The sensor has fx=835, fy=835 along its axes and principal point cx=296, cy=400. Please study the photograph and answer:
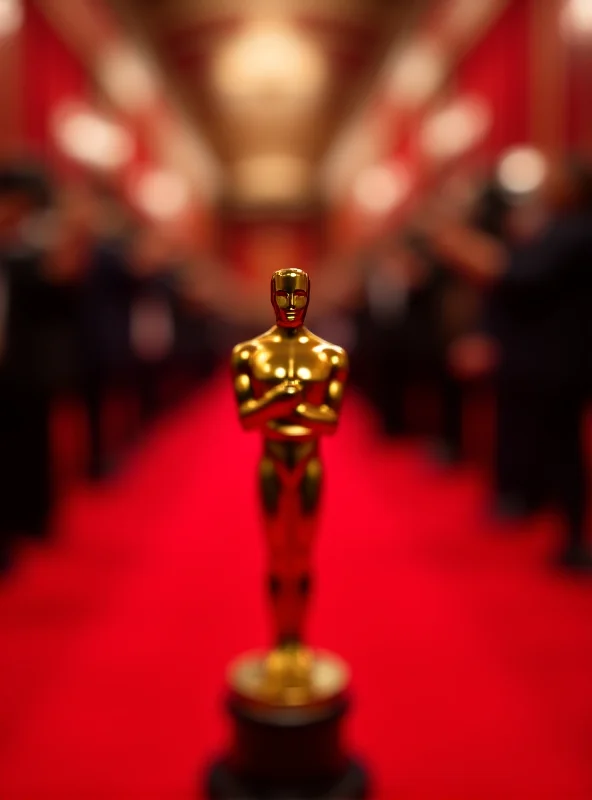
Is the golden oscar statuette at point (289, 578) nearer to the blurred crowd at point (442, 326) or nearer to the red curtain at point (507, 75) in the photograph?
the blurred crowd at point (442, 326)

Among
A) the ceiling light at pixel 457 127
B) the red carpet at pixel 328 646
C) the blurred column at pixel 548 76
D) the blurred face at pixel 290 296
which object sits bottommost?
the red carpet at pixel 328 646

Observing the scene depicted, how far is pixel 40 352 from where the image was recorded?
3.14m

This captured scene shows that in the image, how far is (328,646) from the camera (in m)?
2.22

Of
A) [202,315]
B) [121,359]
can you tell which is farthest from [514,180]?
[202,315]

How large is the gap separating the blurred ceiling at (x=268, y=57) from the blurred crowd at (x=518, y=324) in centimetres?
531

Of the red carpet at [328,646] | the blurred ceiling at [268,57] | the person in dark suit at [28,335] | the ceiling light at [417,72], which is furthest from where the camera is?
the blurred ceiling at [268,57]

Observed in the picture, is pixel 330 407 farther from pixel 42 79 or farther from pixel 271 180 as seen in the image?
pixel 271 180

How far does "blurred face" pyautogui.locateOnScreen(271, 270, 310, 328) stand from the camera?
1203mm

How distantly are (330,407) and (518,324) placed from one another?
6.79 ft

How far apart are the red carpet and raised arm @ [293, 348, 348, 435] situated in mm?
692

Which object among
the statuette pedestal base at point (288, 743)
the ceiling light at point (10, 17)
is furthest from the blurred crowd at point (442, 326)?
the ceiling light at point (10, 17)

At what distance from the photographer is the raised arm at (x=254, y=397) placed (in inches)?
48.4

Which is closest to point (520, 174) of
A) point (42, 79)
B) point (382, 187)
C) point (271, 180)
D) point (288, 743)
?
point (288, 743)

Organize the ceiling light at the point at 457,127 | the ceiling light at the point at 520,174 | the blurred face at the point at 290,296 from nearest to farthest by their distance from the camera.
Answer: the blurred face at the point at 290,296 → the ceiling light at the point at 520,174 → the ceiling light at the point at 457,127
